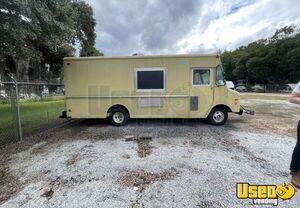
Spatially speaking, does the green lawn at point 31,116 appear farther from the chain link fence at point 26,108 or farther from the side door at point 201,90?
the side door at point 201,90

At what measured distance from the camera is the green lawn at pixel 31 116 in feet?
20.2

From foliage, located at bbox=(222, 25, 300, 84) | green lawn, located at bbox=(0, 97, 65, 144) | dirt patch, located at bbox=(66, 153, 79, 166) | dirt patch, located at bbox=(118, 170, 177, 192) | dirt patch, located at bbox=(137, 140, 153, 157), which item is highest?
foliage, located at bbox=(222, 25, 300, 84)

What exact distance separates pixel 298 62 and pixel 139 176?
38799 millimetres

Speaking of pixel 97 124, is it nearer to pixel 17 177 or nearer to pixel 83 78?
pixel 83 78

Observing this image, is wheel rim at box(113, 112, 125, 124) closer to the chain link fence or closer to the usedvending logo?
the chain link fence

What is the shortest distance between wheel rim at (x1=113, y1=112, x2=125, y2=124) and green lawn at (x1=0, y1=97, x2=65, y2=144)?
3077 millimetres

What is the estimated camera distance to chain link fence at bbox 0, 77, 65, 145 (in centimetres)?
542

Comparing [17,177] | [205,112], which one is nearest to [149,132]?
[205,112]

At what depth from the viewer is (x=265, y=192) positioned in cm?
279

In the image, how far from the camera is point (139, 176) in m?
3.28

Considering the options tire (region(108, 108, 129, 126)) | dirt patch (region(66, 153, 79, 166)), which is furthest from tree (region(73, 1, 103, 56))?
dirt patch (region(66, 153, 79, 166))

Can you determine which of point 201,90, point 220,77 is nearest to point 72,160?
point 201,90

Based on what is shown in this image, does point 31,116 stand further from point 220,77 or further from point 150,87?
point 220,77

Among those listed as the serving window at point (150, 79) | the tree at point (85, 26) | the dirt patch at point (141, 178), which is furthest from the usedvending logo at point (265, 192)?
the tree at point (85, 26)
